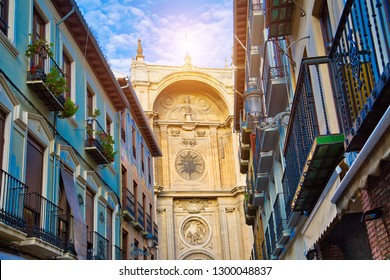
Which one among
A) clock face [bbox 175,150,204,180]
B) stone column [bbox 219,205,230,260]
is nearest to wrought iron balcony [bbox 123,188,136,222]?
stone column [bbox 219,205,230,260]

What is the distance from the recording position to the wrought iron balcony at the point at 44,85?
35.6ft

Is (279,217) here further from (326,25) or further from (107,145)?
(326,25)

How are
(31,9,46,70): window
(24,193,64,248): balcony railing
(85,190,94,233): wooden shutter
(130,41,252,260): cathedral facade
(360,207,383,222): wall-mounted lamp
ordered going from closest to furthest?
(360,207,383,222): wall-mounted lamp → (24,193,64,248): balcony railing → (31,9,46,70): window → (85,190,94,233): wooden shutter → (130,41,252,260): cathedral facade

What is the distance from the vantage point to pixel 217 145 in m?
39.1

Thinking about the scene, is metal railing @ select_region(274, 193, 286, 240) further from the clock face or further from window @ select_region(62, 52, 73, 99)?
the clock face

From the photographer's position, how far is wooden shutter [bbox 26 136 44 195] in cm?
1075

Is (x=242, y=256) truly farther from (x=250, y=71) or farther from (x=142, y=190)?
(x=250, y=71)

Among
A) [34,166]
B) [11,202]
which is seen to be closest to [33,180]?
[34,166]

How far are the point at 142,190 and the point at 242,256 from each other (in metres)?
13.4

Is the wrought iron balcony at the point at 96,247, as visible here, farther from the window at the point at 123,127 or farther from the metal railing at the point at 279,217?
the window at the point at 123,127

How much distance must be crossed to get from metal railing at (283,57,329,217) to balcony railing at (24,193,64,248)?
4.60m

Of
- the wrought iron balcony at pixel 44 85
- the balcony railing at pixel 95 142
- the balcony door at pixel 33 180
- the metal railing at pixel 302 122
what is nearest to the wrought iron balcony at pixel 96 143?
the balcony railing at pixel 95 142

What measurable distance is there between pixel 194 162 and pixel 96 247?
24.5 meters

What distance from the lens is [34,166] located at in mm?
11070
